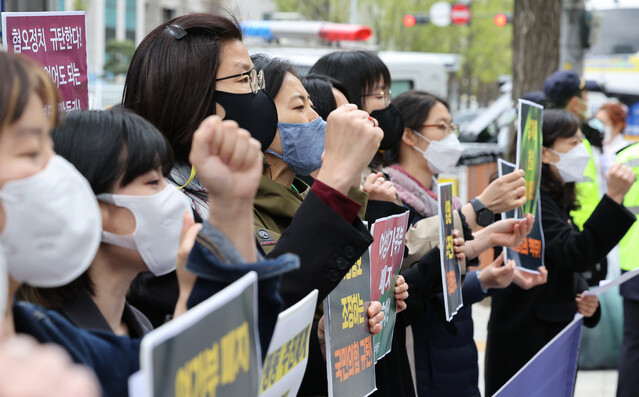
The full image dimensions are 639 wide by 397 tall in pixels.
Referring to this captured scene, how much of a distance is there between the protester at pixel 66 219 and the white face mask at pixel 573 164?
3340 mm

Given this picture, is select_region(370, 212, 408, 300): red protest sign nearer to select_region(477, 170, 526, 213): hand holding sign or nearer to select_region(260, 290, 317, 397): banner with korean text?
select_region(260, 290, 317, 397): banner with korean text

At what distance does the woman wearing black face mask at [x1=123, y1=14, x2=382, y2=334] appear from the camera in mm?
2053

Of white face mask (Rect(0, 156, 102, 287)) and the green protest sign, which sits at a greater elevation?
white face mask (Rect(0, 156, 102, 287))

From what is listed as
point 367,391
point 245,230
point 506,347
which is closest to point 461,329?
point 506,347

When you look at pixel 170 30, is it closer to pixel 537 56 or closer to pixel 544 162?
pixel 544 162

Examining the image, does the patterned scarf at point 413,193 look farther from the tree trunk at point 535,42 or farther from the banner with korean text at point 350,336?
the tree trunk at point 535,42

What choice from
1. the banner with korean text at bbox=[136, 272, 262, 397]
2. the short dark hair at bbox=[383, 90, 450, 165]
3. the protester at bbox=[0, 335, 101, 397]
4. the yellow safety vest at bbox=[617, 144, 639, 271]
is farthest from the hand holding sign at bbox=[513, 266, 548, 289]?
the protester at bbox=[0, 335, 101, 397]

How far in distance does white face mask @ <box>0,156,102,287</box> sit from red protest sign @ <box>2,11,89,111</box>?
1656mm

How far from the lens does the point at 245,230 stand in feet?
5.45

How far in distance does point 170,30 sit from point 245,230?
3.61 ft

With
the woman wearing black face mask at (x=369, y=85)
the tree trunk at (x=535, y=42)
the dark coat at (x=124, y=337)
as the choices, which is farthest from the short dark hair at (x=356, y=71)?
the tree trunk at (x=535, y=42)

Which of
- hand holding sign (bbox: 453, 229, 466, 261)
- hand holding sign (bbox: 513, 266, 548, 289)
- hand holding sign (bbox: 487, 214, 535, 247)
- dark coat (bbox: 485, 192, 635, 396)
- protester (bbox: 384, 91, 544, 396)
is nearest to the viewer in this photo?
hand holding sign (bbox: 453, 229, 466, 261)

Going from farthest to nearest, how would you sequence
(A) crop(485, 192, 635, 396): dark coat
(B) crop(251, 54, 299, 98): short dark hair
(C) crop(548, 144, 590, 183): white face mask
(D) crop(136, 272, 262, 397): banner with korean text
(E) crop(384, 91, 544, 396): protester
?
(C) crop(548, 144, 590, 183): white face mask
(A) crop(485, 192, 635, 396): dark coat
(E) crop(384, 91, 544, 396): protester
(B) crop(251, 54, 299, 98): short dark hair
(D) crop(136, 272, 262, 397): banner with korean text

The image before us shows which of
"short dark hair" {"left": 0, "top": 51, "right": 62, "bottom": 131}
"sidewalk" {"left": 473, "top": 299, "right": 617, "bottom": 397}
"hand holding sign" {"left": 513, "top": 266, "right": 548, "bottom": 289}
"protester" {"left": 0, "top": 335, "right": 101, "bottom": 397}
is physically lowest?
"sidewalk" {"left": 473, "top": 299, "right": 617, "bottom": 397}
